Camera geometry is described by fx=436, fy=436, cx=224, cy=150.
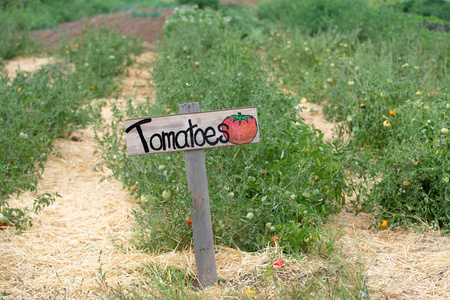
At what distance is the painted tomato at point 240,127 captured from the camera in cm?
237

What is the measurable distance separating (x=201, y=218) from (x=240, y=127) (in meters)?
0.57

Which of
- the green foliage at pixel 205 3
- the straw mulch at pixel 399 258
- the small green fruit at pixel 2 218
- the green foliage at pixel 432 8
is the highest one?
the green foliage at pixel 205 3

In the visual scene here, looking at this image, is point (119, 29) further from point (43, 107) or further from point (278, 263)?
point (278, 263)

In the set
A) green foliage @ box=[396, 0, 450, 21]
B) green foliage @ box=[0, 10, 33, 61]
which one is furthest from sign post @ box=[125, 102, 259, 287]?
green foliage @ box=[396, 0, 450, 21]

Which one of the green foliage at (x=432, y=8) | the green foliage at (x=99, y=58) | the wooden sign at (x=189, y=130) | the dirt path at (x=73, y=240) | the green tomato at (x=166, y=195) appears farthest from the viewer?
the green foliage at (x=432, y=8)

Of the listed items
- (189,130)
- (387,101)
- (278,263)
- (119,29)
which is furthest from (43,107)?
(119,29)

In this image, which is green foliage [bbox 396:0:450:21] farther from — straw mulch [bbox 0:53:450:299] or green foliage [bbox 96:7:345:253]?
straw mulch [bbox 0:53:450:299]

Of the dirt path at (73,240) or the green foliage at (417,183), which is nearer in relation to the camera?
the dirt path at (73,240)

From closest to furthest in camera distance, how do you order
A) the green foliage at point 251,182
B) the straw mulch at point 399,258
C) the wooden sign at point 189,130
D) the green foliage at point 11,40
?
the wooden sign at point 189,130, the straw mulch at point 399,258, the green foliage at point 251,182, the green foliage at point 11,40

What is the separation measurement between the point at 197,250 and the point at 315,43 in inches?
190

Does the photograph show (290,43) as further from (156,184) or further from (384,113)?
(156,184)

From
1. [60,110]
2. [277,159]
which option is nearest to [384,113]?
[277,159]

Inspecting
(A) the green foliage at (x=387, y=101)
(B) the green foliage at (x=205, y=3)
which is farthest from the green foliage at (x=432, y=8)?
(B) the green foliage at (x=205, y=3)

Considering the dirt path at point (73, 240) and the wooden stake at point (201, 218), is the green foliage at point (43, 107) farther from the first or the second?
the wooden stake at point (201, 218)
